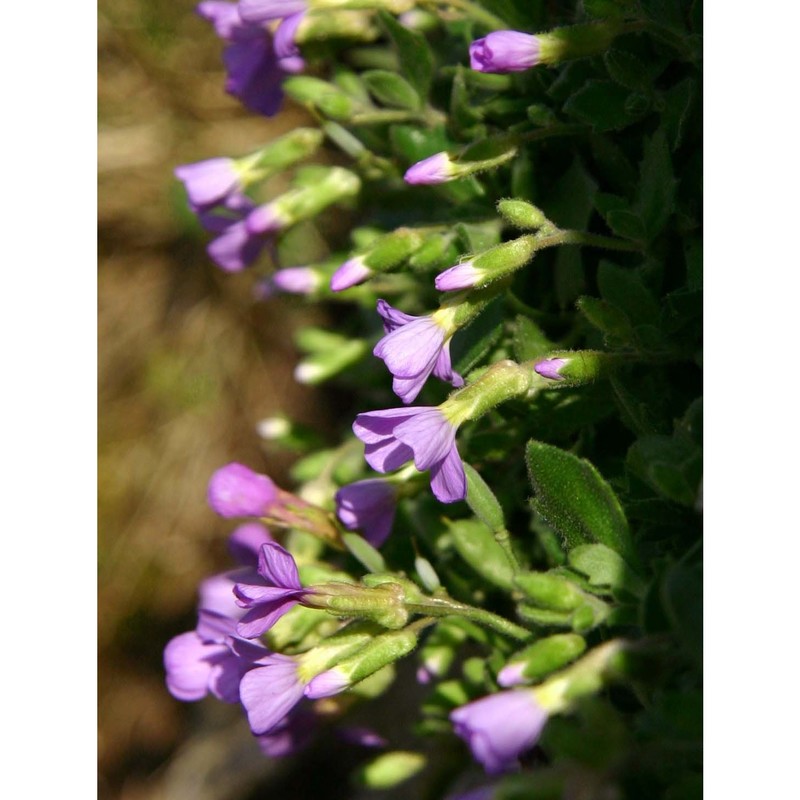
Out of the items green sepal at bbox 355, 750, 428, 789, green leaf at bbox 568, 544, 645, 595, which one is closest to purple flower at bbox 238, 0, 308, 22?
green leaf at bbox 568, 544, 645, 595

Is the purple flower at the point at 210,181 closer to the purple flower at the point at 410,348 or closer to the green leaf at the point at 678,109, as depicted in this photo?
the purple flower at the point at 410,348

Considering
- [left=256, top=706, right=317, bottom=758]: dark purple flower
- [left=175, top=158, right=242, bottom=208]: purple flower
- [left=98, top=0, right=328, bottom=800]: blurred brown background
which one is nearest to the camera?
[left=256, top=706, right=317, bottom=758]: dark purple flower

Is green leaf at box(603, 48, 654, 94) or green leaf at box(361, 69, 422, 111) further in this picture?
green leaf at box(361, 69, 422, 111)

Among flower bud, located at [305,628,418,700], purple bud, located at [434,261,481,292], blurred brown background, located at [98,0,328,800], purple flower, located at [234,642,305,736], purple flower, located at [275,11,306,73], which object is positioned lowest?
blurred brown background, located at [98,0,328,800]

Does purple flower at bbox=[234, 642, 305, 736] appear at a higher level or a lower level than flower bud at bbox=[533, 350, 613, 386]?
lower

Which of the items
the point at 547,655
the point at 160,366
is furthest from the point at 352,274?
the point at 160,366

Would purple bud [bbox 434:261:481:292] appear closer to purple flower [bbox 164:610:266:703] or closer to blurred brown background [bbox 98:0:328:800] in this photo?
purple flower [bbox 164:610:266:703]

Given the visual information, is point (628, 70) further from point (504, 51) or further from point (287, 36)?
point (287, 36)

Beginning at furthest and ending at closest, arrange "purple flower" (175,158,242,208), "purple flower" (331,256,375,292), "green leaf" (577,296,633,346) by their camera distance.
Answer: "purple flower" (175,158,242,208) < "purple flower" (331,256,375,292) < "green leaf" (577,296,633,346)

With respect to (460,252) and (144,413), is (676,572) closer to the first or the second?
(460,252)
